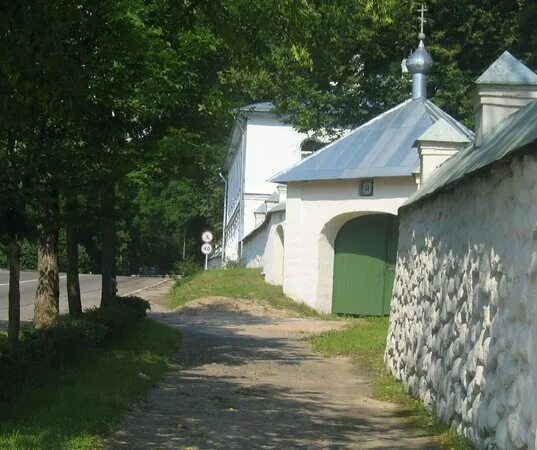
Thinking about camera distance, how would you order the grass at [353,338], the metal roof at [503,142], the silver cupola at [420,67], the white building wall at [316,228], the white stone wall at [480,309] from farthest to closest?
the silver cupola at [420,67] < the white building wall at [316,228] < the grass at [353,338] < the metal roof at [503,142] < the white stone wall at [480,309]

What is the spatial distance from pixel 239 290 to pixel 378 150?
678 centimetres

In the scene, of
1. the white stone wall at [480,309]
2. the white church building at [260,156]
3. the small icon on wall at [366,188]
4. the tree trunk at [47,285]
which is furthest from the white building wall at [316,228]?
the white church building at [260,156]

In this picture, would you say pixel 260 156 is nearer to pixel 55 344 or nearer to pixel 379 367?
pixel 379 367

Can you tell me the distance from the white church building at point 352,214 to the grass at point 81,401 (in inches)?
485

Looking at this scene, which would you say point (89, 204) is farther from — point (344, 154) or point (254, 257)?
point (254, 257)

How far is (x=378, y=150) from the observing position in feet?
84.8

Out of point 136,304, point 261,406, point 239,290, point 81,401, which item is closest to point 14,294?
point 81,401

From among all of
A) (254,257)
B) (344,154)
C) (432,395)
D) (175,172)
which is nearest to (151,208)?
(254,257)

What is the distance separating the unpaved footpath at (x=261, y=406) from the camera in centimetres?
854

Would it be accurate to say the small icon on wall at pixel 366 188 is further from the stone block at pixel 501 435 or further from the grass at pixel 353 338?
the stone block at pixel 501 435

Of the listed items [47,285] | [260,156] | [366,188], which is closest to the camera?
[47,285]

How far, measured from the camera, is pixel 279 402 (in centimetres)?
1103

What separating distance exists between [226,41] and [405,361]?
16.1ft

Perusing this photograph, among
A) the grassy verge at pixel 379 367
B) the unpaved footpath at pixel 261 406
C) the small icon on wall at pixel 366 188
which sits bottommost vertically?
the unpaved footpath at pixel 261 406
